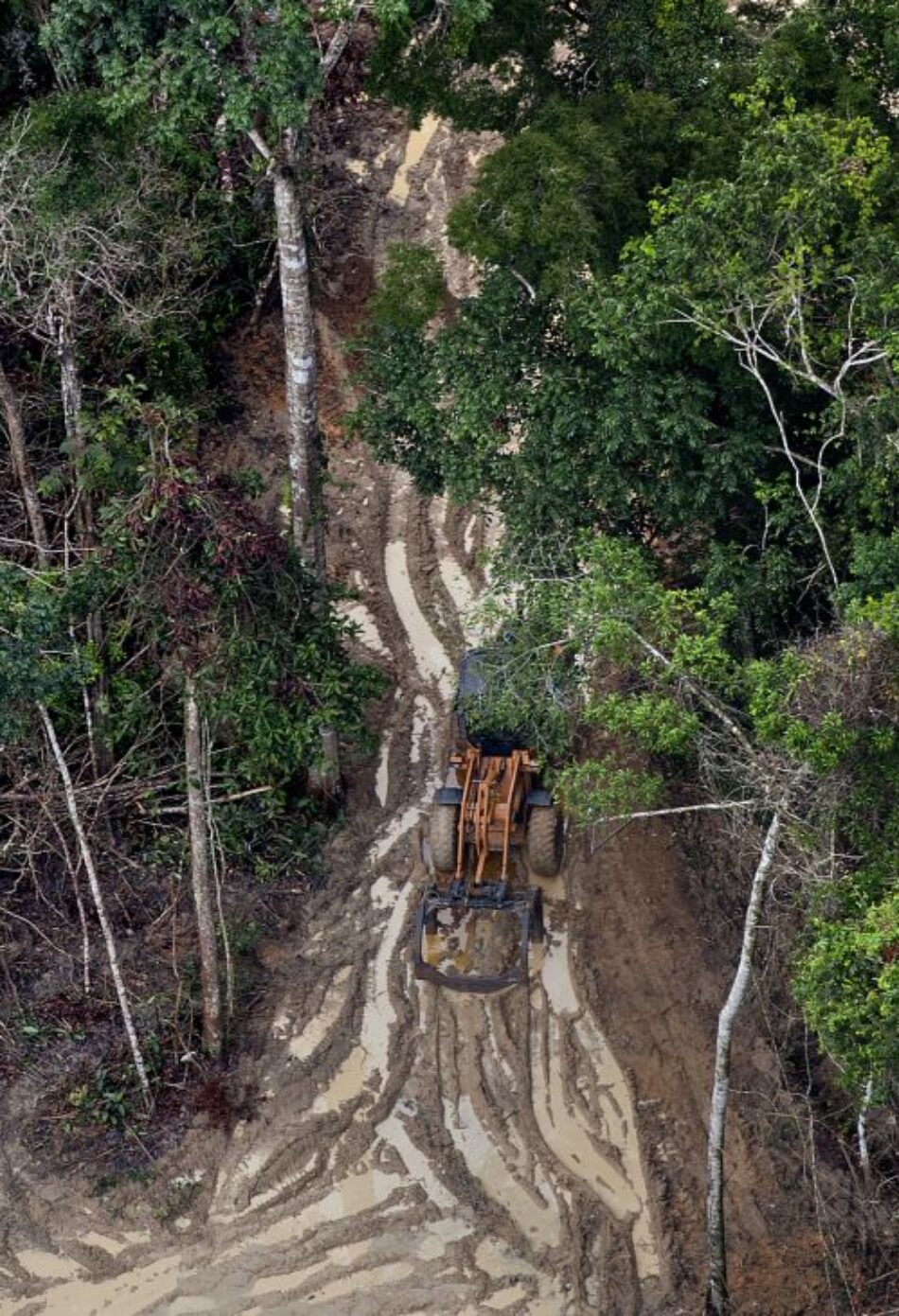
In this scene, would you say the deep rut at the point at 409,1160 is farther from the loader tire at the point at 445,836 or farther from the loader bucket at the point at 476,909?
the loader tire at the point at 445,836

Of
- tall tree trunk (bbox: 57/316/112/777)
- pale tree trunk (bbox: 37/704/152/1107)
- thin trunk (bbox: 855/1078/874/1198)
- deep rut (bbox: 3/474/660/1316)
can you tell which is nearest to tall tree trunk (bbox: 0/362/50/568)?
tall tree trunk (bbox: 57/316/112/777)

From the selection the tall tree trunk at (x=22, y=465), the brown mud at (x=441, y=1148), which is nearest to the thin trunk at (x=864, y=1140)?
the brown mud at (x=441, y=1148)

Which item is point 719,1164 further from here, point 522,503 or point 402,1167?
point 522,503

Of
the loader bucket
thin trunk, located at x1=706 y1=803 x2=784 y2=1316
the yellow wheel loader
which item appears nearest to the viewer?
thin trunk, located at x1=706 y1=803 x2=784 y2=1316

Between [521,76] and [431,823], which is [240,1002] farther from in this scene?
[521,76]

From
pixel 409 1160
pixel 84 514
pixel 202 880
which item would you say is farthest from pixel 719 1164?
pixel 84 514

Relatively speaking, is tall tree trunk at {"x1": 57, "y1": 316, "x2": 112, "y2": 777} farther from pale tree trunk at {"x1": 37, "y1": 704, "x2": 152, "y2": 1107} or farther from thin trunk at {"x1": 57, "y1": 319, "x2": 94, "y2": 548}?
pale tree trunk at {"x1": 37, "y1": 704, "x2": 152, "y2": 1107}
